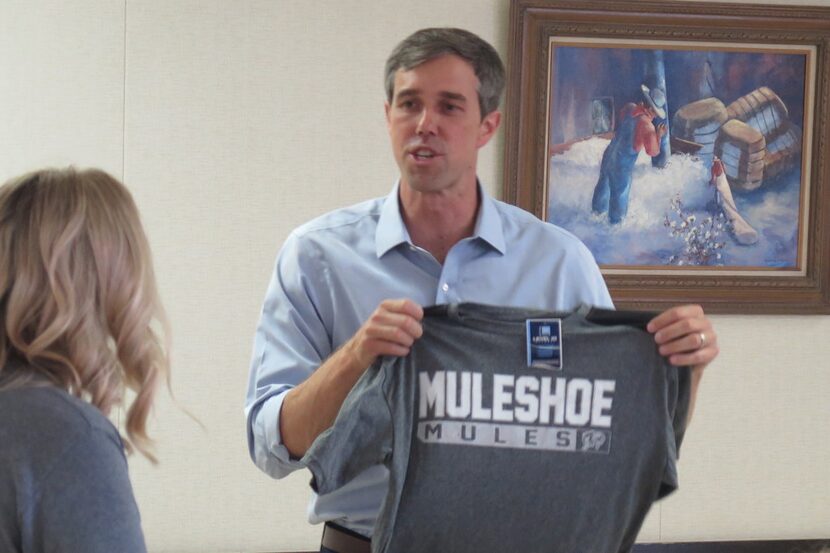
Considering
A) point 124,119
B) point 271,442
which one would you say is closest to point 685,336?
point 271,442

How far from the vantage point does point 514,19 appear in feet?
12.6

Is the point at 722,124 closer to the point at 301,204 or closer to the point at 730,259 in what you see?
the point at 730,259

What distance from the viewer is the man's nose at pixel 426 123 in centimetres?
209

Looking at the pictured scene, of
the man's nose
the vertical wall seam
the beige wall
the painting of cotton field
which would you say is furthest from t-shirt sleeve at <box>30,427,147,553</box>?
the painting of cotton field

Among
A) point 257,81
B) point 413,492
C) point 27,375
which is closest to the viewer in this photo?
point 27,375

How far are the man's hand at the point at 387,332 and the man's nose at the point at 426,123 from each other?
0.42 metres

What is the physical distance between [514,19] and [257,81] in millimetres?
943

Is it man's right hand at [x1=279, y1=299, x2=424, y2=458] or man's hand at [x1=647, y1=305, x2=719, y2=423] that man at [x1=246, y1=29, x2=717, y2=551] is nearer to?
man's right hand at [x1=279, y1=299, x2=424, y2=458]

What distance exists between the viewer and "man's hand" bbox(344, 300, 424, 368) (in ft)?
5.95

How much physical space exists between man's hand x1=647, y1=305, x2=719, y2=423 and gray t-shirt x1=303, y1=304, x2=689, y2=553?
0.03 m

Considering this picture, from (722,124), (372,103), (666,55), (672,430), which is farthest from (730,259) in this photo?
(672,430)

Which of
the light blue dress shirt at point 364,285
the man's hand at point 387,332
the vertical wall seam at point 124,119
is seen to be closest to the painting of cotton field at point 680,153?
the vertical wall seam at point 124,119

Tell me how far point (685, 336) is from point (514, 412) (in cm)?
33

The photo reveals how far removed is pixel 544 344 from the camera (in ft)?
6.29
